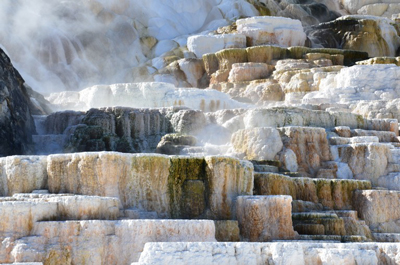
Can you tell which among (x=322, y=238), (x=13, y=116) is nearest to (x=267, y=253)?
(x=322, y=238)

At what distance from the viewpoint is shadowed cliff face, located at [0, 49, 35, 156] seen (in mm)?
18859

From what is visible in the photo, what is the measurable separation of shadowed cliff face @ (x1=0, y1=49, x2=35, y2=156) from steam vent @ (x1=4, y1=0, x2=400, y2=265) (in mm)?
56

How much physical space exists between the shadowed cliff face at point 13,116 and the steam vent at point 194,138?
56 mm

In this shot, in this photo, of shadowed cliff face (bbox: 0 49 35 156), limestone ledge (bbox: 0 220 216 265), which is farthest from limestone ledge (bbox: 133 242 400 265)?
shadowed cliff face (bbox: 0 49 35 156)

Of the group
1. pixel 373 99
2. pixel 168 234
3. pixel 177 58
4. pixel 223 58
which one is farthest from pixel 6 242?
pixel 177 58

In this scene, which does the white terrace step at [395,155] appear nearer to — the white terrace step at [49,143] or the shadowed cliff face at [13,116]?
the white terrace step at [49,143]

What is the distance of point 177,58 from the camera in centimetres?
3328

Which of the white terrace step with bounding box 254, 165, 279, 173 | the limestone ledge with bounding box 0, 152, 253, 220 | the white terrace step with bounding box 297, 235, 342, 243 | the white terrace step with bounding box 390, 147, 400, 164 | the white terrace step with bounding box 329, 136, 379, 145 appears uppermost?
the white terrace step with bounding box 329, 136, 379, 145

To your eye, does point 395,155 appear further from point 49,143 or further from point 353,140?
point 49,143

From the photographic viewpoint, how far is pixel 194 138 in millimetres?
18781

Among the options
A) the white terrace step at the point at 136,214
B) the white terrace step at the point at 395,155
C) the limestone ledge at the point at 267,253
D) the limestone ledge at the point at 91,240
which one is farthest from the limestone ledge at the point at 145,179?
the white terrace step at the point at 395,155

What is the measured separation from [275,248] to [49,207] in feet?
11.5

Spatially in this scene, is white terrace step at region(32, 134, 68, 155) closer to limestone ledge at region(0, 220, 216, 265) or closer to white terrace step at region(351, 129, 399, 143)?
white terrace step at region(351, 129, 399, 143)

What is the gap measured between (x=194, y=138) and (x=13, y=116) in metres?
4.85
